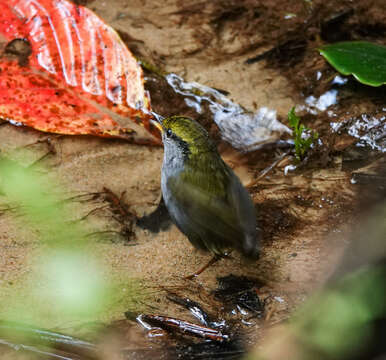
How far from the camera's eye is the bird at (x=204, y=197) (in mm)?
3344

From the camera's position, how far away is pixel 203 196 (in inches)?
136

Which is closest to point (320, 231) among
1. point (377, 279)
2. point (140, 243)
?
point (377, 279)

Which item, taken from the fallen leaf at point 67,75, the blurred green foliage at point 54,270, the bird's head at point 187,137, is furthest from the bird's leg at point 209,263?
the fallen leaf at point 67,75

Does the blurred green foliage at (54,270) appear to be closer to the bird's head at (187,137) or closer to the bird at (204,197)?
the bird at (204,197)

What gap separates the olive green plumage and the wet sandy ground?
0.50 feet

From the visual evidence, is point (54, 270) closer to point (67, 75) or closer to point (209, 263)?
point (209, 263)

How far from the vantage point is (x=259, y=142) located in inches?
165

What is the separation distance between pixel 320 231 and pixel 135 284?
1.17 metres

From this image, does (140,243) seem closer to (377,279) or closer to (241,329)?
(241,329)

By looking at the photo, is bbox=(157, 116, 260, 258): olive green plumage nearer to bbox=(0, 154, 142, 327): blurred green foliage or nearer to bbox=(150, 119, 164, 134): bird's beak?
bbox=(150, 119, 164, 134): bird's beak

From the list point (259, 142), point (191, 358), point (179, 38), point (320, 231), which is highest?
point (179, 38)

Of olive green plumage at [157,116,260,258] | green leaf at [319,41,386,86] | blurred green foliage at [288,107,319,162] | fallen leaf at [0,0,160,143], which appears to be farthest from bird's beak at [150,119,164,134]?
green leaf at [319,41,386,86]

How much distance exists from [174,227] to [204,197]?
0.37 m

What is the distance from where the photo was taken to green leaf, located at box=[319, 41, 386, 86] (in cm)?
422
